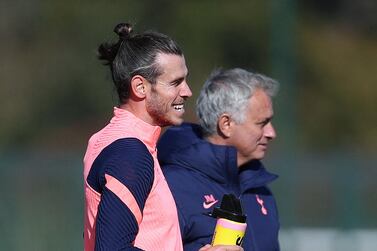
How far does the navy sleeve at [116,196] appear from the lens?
2664 mm

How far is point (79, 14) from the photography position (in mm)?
7168

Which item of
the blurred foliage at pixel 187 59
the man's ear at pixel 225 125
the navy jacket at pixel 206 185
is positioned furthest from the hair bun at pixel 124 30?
the blurred foliage at pixel 187 59

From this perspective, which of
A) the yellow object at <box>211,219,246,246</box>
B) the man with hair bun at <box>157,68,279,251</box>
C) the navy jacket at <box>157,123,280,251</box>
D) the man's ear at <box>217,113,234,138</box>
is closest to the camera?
the yellow object at <box>211,219,246,246</box>

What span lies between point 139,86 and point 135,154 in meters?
0.23

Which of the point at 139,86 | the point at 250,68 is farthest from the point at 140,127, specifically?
the point at 250,68

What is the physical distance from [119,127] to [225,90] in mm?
1066

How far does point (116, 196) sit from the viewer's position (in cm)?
Result: 267

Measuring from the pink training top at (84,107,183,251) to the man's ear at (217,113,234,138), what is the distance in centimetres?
96

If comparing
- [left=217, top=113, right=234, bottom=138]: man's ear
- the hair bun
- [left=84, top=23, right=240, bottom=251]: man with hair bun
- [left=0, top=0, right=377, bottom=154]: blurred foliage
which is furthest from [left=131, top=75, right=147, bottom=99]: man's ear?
[left=0, top=0, right=377, bottom=154]: blurred foliage

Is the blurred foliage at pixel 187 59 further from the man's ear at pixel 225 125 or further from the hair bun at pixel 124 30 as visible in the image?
the hair bun at pixel 124 30

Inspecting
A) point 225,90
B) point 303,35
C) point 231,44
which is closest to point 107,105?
point 231,44

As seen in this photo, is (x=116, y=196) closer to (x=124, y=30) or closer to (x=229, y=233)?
(x=229, y=233)

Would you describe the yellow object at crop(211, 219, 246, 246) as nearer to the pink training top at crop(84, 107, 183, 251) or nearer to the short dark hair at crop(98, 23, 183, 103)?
the pink training top at crop(84, 107, 183, 251)

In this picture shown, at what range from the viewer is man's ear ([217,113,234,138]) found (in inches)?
150
